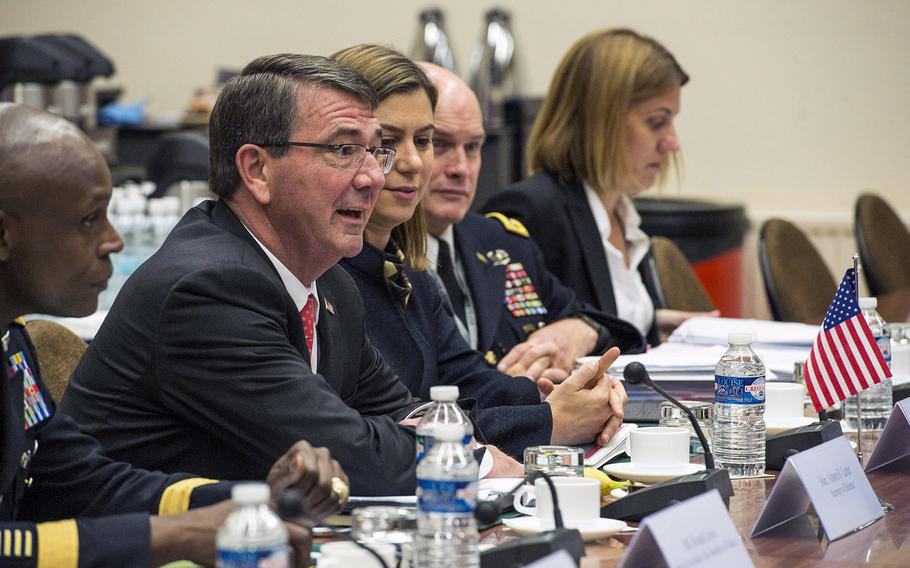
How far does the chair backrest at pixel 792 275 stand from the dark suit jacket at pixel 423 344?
68.5 inches

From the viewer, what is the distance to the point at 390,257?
8.20 feet

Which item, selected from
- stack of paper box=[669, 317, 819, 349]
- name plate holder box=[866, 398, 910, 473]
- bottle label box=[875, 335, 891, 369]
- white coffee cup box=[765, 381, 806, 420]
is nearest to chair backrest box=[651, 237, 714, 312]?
stack of paper box=[669, 317, 819, 349]

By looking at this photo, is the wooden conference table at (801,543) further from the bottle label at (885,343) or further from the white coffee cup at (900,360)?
the white coffee cup at (900,360)

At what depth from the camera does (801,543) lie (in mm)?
1661

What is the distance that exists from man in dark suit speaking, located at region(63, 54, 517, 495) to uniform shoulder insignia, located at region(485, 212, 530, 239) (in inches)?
50.3

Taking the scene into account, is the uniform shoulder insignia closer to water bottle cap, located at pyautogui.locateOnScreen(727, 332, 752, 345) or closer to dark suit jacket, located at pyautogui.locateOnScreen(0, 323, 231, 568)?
water bottle cap, located at pyautogui.locateOnScreen(727, 332, 752, 345)

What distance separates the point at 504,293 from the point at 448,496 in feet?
5.85

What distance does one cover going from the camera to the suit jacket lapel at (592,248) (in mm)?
3584

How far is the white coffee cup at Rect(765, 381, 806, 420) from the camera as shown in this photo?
232 centimetres

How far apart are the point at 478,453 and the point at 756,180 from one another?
4.88 meters

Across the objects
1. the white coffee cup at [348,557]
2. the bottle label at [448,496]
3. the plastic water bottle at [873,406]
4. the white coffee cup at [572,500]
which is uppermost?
the bottle label at [448,496]

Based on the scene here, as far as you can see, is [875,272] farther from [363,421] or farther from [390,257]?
[363,421]

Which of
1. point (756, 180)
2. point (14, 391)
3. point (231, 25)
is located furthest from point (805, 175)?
point (14, 391)

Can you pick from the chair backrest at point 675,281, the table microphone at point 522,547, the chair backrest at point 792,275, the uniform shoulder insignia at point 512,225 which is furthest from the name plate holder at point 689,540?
the chair backrest at point 792,275
